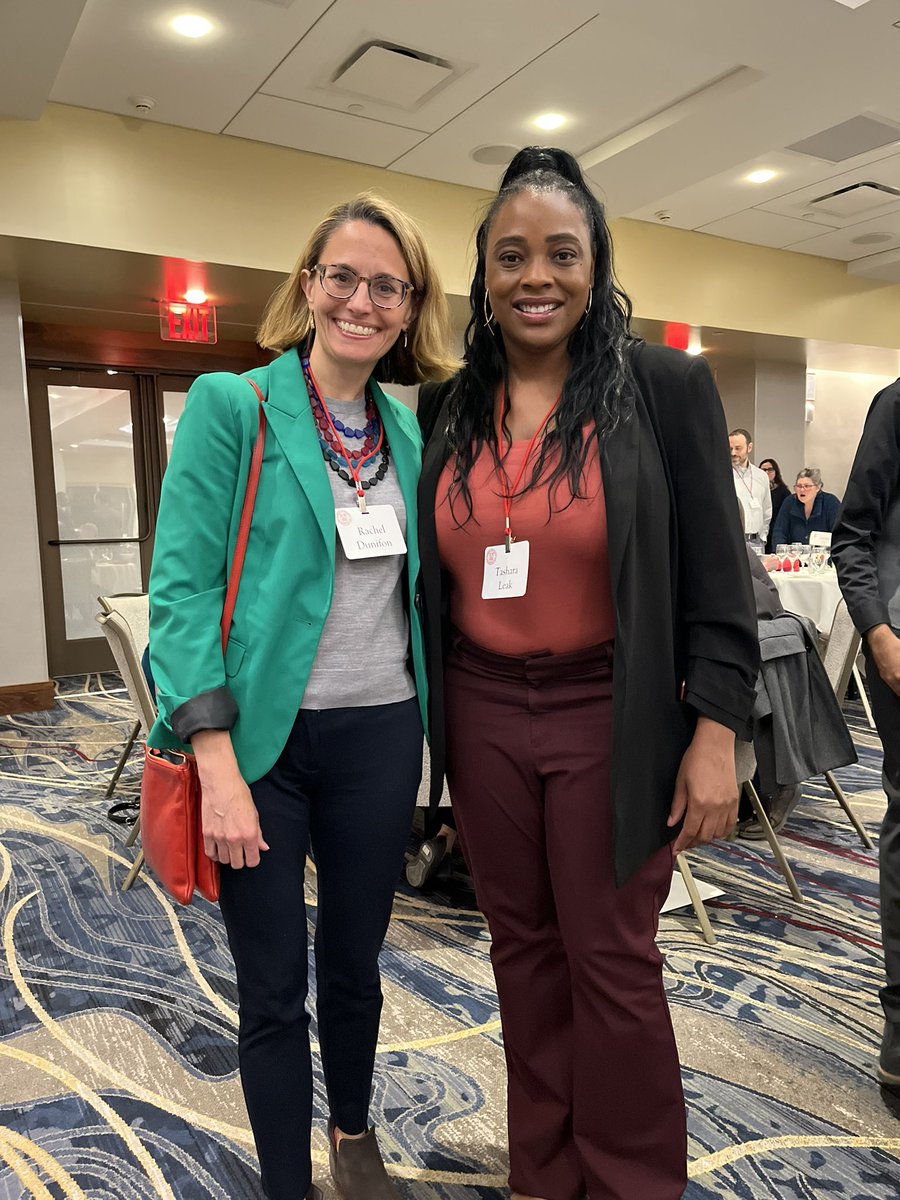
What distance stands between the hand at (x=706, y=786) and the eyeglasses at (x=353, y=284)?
78 cm

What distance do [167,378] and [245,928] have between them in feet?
23.6

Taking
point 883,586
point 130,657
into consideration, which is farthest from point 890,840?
point 130,657

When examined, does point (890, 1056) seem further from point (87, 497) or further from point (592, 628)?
point (87, 497)

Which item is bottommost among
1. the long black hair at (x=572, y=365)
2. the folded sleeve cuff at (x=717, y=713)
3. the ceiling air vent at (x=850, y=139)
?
the folded sleeve cuff at (x=717, y=713)

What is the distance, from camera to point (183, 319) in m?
6.30

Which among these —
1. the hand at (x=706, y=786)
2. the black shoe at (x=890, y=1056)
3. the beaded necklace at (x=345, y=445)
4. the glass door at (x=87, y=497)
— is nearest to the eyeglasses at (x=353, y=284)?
the beaded necklace at (x=345, y=445)

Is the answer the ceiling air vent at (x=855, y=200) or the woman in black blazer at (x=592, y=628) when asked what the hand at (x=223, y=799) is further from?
the ceiling air vent at (x=855, y=200)

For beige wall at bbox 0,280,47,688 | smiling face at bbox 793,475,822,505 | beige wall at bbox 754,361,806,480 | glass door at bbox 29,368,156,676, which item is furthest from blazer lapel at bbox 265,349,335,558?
beige wall at bbox 754,361,806,480

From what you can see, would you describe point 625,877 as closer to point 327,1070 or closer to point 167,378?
point 327,1070

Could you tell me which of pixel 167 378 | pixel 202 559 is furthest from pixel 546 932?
pixel 167 378

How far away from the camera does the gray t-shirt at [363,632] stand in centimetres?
131

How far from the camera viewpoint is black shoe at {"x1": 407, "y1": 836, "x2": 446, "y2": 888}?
2.88 m

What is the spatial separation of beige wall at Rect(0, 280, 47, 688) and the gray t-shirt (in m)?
Answer: 5.25

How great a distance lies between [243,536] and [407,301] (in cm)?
47
